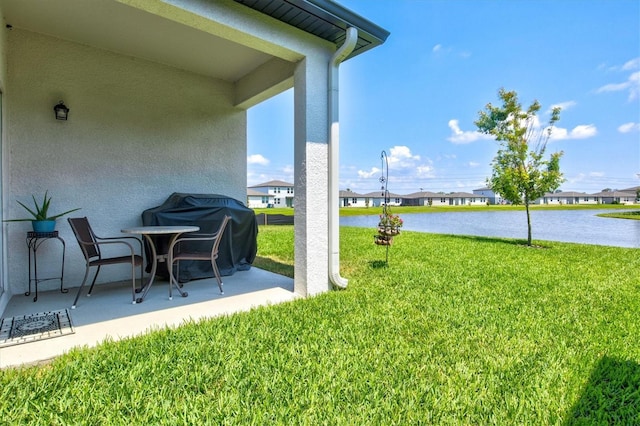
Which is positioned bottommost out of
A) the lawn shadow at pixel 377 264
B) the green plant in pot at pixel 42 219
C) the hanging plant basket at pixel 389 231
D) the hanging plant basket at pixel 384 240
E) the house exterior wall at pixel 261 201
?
the lawn shadow at pixel 377 264

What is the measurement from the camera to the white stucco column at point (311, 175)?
3961 millimetres

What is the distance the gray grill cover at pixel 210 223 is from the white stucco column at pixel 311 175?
5.49 feet

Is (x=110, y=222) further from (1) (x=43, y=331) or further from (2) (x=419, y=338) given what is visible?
(2) (x=419, y=338)

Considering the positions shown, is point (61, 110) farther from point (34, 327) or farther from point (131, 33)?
point (34, 327)

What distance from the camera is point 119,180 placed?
491 cm

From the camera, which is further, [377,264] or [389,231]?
[377,264]

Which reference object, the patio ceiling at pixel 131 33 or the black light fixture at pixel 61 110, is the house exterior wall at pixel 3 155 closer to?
the patio ceiling at pixel 131 33

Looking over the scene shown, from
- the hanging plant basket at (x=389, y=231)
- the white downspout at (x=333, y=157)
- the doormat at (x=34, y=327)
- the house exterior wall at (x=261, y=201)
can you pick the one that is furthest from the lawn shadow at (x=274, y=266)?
the house exterior wall at (x=261, y=201)

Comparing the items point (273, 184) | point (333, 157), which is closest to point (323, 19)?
point (333, 157)

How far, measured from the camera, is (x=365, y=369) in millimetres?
2266

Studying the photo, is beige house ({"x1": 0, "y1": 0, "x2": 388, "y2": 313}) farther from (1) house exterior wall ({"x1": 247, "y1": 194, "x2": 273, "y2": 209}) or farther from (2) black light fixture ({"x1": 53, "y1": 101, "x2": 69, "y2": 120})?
(1) house exterior wall ({"x1": 247, "y1": 194, "x2": 273, "y2": 209})

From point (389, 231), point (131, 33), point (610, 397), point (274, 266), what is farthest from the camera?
point (274, 266)

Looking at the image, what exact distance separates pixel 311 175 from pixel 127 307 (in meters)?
2.69

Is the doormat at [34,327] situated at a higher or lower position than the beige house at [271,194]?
lower
